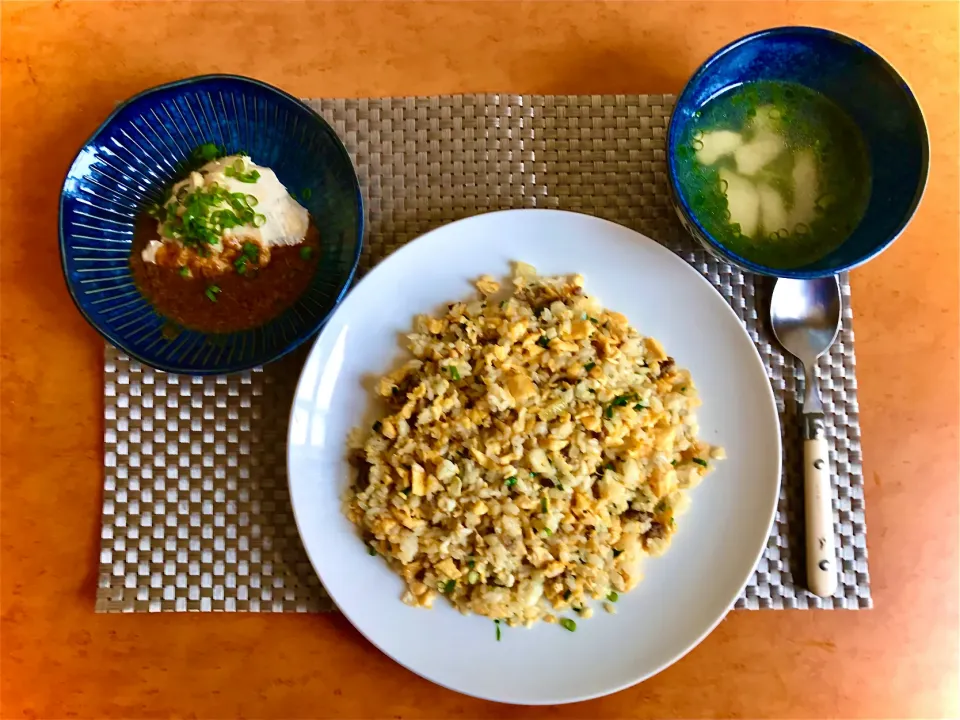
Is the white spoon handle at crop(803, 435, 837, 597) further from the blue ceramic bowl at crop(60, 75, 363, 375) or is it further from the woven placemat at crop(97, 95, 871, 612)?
the blue ceramic bowl at crop(60, 75, 363, 375)

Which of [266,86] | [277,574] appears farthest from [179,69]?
[277,574]

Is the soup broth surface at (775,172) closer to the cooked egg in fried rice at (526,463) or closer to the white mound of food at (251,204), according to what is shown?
the cooked egg in fried rice at (526,463)

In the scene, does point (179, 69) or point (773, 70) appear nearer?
point (773, 70)

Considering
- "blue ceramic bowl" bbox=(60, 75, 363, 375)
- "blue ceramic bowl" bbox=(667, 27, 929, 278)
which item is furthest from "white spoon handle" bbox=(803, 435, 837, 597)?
"blue ceramic bowl" bbox=(60, 75, 363, 375)

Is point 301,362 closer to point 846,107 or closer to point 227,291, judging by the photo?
point 227,291

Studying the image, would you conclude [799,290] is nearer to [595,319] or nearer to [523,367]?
[595,319]

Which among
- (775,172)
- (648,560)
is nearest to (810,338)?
(775,172)

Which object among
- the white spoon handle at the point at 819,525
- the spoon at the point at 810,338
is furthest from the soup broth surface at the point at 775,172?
the white spoon handle at the point at 819,525
